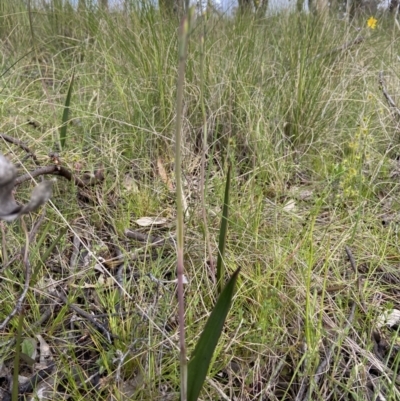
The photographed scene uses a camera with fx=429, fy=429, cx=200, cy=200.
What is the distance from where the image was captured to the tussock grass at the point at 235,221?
2.62ft

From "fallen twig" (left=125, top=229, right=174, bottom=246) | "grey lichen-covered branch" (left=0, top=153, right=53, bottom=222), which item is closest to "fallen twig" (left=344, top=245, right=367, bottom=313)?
"fallen twig" (left=125, top=229, right=174, bottom=246)

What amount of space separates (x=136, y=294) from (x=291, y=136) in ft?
3.01

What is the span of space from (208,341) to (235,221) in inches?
25.5

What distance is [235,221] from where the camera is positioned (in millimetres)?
1124

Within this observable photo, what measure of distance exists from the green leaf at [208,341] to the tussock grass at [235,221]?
25cm

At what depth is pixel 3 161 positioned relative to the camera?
0.26 m

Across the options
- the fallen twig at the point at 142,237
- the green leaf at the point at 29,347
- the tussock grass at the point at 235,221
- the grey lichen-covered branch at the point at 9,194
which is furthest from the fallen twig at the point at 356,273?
the grey lichen-covered branch at the point at 9,194

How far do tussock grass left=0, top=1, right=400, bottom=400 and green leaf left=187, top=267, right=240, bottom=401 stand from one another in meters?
0.25

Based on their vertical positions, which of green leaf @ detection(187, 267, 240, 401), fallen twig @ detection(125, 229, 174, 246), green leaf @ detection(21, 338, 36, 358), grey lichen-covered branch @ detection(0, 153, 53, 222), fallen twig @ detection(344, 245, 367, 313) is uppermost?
grey lichen-covered branch @ detection(0, 153, 53, 222)

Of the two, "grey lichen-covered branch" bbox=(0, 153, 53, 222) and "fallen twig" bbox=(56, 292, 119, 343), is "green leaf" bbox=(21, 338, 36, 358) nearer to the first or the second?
"fallen twig" bbox=(56, 292, 119, 343)

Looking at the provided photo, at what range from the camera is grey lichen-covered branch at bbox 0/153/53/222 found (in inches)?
9.5

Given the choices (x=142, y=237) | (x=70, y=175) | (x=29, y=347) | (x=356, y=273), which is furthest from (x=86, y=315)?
(x=356, y=273)

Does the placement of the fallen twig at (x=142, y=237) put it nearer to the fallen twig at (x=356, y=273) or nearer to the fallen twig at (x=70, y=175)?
the fallen twig at (x=70, y=175)

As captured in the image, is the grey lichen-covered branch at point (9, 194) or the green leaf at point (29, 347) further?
the green leaf at point (29, 347)
